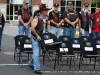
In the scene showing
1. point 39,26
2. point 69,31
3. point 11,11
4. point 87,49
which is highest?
point 11,11

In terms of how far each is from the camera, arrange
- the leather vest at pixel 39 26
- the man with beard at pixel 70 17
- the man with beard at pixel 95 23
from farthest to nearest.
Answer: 1. the man with beard at pixel 95 23
2. the man with beard at pixel 70 17
3. the leather vest at pixel 39 26

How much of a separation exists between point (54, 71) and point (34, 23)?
178 centimetres

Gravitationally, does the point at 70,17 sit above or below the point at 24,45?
above

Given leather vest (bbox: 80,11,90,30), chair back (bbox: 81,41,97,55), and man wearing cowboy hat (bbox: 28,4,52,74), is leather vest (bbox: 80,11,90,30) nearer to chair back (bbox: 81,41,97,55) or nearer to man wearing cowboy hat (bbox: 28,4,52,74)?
chair back (bbox: 81,41,97,55)

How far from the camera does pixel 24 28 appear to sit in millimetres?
13859

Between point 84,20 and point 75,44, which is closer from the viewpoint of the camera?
point 75,44

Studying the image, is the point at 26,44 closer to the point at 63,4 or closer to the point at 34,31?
the point at 34,31

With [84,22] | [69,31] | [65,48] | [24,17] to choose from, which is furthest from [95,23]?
[65,48]

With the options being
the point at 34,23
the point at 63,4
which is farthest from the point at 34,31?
the point at 63,4

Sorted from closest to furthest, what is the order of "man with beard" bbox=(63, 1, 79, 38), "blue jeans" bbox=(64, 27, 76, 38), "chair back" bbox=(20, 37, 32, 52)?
"chair back" bbox=(20, 37, 32, 52)
"man with beard" bbox=(63, 1, 79, 38)
"blue jeans" bbox=(64, 27, 76, 38)

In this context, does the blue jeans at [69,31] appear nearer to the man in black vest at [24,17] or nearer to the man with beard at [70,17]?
the man with beard at [70,17]

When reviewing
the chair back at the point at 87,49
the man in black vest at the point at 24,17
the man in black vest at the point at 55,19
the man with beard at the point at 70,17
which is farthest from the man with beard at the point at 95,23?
the chair back at the point at 87,49

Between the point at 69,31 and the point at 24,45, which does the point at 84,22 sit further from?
the point at 24,45

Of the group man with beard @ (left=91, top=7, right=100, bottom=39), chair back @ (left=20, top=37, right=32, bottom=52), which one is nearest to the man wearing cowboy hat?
chair back @ (left=20, top=37, right=32, bottom=52)
